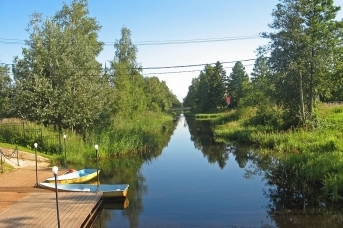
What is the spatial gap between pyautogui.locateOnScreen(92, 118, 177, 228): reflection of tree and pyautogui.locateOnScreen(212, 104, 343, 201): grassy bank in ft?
25.4

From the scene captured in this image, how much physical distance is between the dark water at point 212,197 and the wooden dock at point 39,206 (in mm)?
815

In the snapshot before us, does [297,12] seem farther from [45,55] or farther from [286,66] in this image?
[45,55]

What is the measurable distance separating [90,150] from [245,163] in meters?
11.1

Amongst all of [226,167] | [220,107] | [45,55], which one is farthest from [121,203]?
[220,107]

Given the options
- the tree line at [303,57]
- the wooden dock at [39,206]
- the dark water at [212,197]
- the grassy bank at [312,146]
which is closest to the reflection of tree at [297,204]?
the dark water at [212,197]

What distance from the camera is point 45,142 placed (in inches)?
923

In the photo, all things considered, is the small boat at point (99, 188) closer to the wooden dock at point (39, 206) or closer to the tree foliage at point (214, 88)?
the wooden dock at point (39, 206)

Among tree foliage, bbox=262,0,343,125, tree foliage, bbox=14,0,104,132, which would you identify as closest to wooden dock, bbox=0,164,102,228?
tree foliage, bbox=14,0,104,132

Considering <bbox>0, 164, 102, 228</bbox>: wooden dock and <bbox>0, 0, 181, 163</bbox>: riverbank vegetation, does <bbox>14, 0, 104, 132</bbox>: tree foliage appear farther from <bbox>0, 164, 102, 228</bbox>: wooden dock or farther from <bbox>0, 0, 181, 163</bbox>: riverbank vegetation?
<bbox>0, 164, 102, 228</bbox>: wooden dock

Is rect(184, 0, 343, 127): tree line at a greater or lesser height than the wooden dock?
greater

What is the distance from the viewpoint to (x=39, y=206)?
11883 mm

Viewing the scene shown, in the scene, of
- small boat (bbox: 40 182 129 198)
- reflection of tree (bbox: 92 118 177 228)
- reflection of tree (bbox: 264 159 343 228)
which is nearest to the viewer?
reflection of tree (bbox: 264 159 343 228)

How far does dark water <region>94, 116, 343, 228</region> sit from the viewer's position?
1166cm

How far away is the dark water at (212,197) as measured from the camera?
38.2ft
